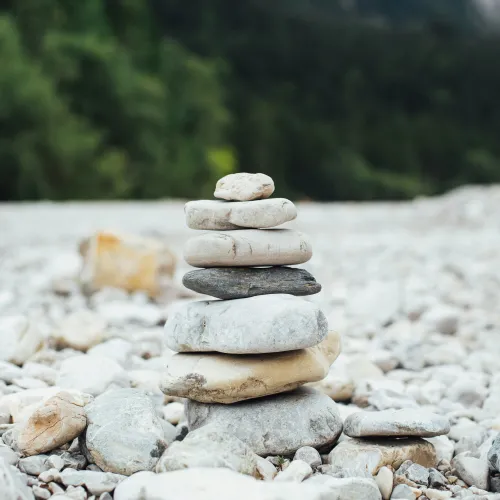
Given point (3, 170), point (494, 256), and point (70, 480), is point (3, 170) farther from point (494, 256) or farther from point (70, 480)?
point (70, 480)

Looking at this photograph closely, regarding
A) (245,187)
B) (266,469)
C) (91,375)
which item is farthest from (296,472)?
(91,375)

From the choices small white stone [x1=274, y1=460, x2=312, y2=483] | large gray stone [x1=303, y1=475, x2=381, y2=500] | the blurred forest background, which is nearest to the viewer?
large gray stone [x1=303, y1=475, x2=381, y2=500]

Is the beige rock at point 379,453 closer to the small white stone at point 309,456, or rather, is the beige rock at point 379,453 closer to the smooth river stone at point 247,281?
the small white stone at point 309,456

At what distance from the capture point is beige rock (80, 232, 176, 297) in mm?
6355

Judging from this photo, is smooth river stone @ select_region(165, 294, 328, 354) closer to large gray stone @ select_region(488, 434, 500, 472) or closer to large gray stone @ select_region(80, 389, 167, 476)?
large gray stone @ select_region(80, 389, 167, 476)

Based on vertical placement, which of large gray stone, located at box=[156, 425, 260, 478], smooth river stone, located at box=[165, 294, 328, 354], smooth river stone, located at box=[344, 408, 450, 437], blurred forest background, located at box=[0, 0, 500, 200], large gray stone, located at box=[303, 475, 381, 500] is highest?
blurred forest background, located at box=[0, 0, 500, 200]

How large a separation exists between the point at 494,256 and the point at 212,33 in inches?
1096

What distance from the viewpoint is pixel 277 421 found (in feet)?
9.62

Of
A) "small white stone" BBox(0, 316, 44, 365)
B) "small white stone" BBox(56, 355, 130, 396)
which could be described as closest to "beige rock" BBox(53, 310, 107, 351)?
"small white stone" BBox(0, 316, 44, 365)

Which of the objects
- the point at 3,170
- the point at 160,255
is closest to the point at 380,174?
the point at 3,170

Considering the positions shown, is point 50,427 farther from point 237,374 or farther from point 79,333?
point 79,333

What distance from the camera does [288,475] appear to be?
8.61ft

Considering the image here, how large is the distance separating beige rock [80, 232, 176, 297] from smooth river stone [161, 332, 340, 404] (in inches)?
130

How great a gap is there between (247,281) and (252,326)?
265 mm
